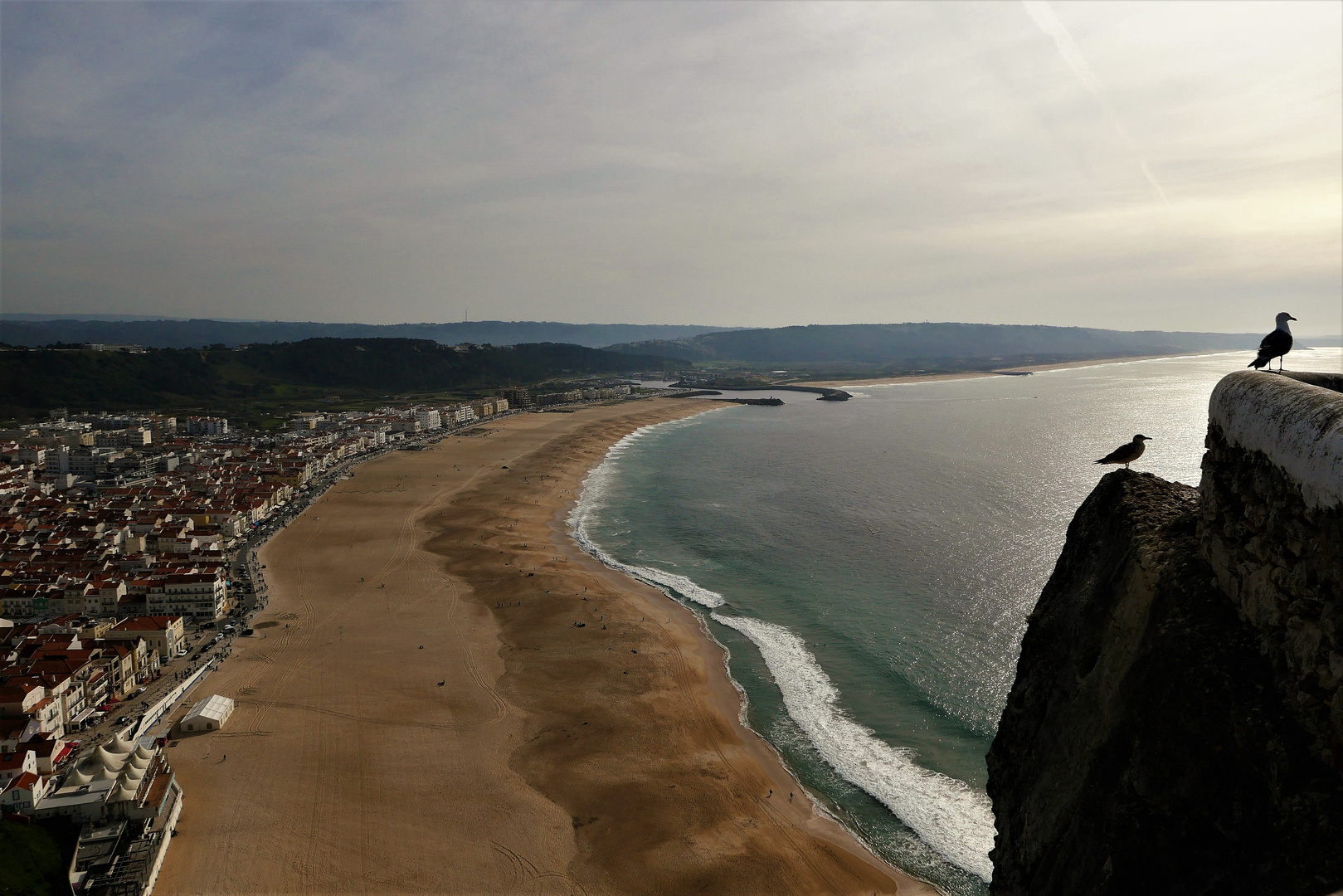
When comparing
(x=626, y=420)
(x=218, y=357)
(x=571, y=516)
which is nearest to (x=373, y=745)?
(x=571, y=516)

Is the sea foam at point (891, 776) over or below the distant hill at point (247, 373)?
below

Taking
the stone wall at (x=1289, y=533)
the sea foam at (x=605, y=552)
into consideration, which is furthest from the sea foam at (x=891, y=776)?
the stone wall at (x=1289, y=533)

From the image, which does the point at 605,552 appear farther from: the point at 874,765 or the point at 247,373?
the point at 247,373

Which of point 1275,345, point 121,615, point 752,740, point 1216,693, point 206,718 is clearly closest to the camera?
point 1216,693

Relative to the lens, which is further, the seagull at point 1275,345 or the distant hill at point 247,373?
the distant hill at point 247,373

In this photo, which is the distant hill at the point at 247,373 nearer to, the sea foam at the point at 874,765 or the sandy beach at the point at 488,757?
the sandy beach at the point at 488,757

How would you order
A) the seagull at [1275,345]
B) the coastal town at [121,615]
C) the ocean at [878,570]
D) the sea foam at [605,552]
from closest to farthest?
the seagull at [1275,345] < the coastal town at [121,615] < the ocean at [878,570] < the sea foam at [605,552]

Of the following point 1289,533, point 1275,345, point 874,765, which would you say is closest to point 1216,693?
point 1289,533
